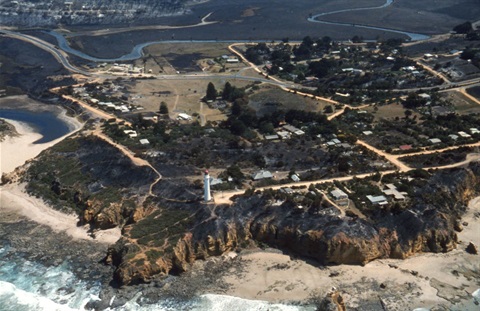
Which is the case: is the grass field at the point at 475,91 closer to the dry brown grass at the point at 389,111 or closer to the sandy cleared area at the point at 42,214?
the dry brown grass at the point at 389,111

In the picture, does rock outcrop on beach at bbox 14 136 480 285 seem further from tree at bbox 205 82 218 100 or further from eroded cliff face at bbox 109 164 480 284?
tree at bbox 205 82 218 100

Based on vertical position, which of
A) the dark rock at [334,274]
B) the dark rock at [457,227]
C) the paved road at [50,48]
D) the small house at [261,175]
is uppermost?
the small house at [261,175]

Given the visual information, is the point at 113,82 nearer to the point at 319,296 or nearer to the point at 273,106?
the point at 273,106

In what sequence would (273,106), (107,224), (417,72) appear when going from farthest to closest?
(417,72), (273,106), (107,224)

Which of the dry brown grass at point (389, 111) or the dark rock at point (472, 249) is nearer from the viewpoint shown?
the dark rock at point (472, 249)

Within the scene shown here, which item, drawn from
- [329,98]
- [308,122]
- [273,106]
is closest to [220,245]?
[308,122]

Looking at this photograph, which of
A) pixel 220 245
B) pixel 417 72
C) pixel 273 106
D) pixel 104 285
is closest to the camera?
pixel 104 285

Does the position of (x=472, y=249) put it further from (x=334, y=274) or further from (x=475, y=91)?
(x=475, y=91)

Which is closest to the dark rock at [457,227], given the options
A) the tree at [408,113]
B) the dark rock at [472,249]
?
the dark rock at [472,249]

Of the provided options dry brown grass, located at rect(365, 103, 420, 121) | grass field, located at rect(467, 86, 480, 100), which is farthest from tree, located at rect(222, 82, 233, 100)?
grass field, located at rect(467, 86, 480, 100)
